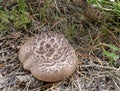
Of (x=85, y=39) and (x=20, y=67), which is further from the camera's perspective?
(x=85, y=39)

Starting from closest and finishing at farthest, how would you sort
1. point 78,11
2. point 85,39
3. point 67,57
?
1. point 67,57
2. point 85,39
3. point 78,11

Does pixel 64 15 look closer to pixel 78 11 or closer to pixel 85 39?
pixel 78 11

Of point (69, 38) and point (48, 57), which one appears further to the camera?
point (69, 38)

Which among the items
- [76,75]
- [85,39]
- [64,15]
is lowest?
[76,75]

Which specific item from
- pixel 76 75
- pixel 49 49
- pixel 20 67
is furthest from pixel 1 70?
pixel 76 75
